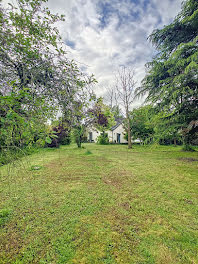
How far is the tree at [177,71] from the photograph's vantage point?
618 cm

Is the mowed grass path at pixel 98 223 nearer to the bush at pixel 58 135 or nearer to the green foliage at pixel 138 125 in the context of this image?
the bush at pixel 58 135

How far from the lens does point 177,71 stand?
272 inches

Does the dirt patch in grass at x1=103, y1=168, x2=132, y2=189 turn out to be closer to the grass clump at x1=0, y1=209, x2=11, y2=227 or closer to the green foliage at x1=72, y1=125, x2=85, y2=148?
the grass clump at x1=0, y1=209, x2=11, y2=227

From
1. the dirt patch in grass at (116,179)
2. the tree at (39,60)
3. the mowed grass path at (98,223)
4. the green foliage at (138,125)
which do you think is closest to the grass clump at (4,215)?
the mowed grass path at (98,223)

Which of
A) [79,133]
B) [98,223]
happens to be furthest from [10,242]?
[79,133]

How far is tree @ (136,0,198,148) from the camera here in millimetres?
6176

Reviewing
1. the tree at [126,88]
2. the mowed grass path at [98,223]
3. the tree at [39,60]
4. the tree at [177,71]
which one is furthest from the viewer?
the tree at [126,88]

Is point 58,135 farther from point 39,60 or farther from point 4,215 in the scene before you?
point 39,60

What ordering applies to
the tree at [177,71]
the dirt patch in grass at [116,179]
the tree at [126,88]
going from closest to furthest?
1. the dirt patch in grass at [116,179]
2. the tree at [177,71]
3. the tree at [126,88]

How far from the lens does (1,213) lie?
2.46 meters

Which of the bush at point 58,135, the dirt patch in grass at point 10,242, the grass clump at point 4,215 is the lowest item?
the dirt patch in grass at point 10,242

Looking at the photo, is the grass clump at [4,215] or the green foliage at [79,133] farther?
the green foliage at [79,133]

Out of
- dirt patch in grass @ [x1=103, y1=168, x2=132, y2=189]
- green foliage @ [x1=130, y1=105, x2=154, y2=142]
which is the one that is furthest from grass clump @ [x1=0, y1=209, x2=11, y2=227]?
green foliage @ [x1=130, y1=105, x2=154, y2=142]

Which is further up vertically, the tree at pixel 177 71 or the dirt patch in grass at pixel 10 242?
the tree at pixel 177 71
